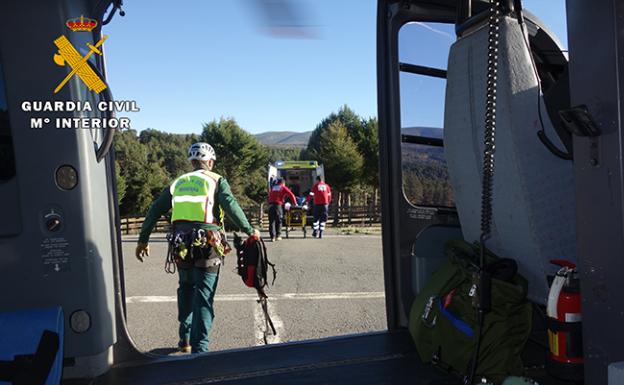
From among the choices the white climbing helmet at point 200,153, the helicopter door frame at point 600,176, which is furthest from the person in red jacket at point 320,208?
the helicopter door frame at point 600,176

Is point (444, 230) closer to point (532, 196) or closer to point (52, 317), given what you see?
point (532, 196)

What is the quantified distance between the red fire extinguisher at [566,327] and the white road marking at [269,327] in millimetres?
3116

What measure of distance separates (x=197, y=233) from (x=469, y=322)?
8.57 feet

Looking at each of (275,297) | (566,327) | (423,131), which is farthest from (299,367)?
(275,297)

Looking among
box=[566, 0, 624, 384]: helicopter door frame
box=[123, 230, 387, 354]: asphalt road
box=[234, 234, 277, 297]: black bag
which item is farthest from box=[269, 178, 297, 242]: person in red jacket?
box=[566, 0, 624, 384]: helicopter door frame

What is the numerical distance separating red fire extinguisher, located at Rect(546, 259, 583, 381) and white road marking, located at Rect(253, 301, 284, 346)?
10.2ft

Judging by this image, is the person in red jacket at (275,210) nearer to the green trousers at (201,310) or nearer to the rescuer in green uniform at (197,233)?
the rescuer in green uniform at (197,233)

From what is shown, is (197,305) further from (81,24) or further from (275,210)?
(275,210)

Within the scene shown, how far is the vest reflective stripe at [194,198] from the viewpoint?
14.0ft

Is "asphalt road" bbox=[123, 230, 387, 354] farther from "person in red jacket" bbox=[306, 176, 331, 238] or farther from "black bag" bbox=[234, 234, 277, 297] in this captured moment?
"person in red jacket" bbox=[306, 176, 331, 238]

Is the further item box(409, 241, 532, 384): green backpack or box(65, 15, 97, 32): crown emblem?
box(65, 15, 97, 32): crown emblem

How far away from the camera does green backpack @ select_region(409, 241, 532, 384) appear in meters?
2.18

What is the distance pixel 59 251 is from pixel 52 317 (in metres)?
0.32

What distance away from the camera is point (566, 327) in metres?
1.79
